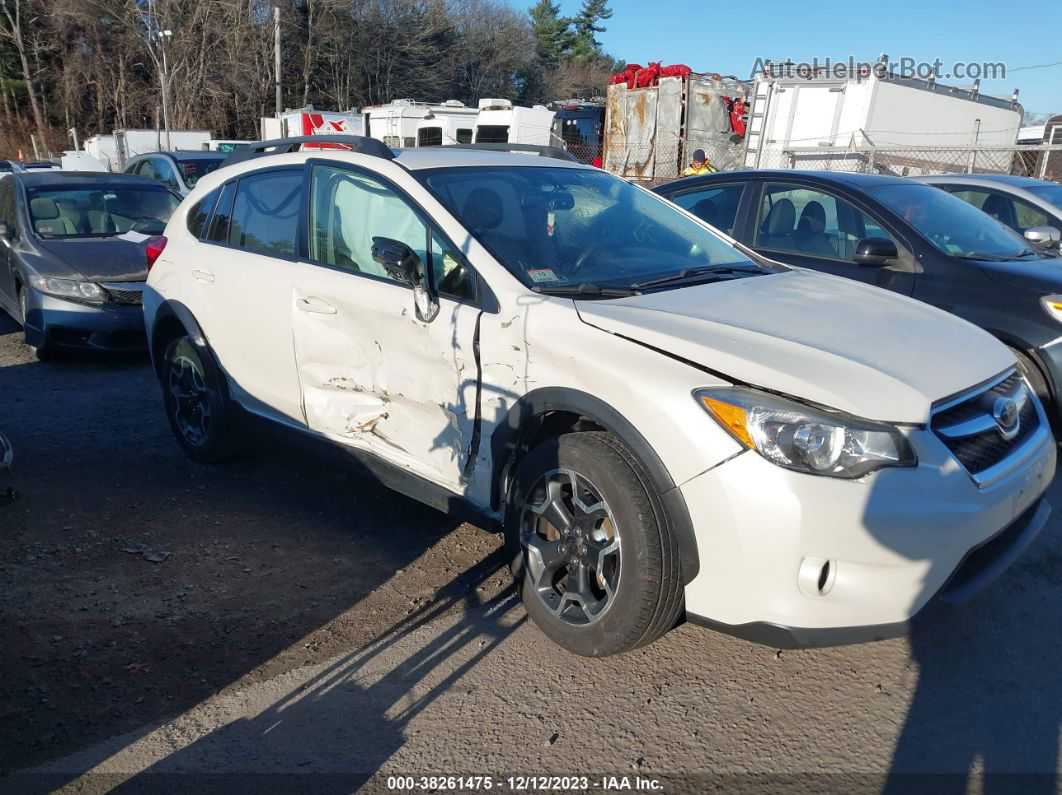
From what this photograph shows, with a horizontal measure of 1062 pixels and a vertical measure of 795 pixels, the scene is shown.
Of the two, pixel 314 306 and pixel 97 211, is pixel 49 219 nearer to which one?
pixel 97 211

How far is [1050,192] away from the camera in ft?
26.4

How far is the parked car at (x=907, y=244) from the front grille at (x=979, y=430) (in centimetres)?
204

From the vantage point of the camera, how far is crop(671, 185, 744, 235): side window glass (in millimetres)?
6301

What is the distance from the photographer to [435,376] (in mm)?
3646

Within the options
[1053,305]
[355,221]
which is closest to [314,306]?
[355,221]

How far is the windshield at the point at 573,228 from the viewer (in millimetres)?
3656

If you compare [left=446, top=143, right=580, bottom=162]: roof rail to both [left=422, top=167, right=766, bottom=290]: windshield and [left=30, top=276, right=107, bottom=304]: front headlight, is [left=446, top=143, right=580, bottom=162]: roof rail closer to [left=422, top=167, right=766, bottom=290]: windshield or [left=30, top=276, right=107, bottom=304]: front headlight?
[left=422, top=167, right=766, bottom=290]: windshield

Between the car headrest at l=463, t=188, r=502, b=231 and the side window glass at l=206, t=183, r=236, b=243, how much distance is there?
1800 mm

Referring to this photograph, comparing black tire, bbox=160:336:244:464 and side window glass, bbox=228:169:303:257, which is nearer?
side window glass, bbox=228:169:303:257

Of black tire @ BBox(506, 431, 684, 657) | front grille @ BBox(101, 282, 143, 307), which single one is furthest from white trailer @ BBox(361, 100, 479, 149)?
black tire @ BBox(506, 431, 684, 657)

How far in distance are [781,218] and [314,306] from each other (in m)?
3.45

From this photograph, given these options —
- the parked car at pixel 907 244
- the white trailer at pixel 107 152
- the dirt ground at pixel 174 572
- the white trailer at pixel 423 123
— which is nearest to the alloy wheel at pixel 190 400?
the dirt ground at pixel 174 572

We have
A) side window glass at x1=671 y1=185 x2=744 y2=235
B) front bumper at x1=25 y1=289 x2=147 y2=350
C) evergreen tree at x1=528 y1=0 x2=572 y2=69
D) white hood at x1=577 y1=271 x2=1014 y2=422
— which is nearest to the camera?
white hood at x1=577 y1=271 x2=1014 y2=422

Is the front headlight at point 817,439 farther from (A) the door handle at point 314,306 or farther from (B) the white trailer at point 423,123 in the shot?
(B) the white trailer at point 423,123
